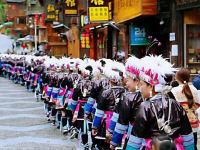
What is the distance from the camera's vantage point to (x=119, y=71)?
823 centimetres

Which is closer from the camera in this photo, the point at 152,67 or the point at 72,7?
the point at 152,67

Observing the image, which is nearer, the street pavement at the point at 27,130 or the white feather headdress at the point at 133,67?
the white feather headdress at the point at 133,67

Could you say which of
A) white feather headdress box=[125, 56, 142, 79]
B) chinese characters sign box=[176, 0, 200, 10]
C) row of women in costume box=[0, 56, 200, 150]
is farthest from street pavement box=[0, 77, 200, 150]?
chinese characters sign box=[176, 0, 200, 10]

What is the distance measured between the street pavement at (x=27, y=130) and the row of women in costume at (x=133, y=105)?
0.55 metres

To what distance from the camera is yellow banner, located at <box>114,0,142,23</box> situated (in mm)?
21422

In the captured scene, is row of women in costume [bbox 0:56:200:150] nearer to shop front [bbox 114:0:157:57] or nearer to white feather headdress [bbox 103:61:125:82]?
white feather headdress [bbox 103:61:125:82]

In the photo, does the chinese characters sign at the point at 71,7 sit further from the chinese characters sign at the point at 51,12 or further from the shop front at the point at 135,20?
Answer: the chinese characters sign at the point at 51,12

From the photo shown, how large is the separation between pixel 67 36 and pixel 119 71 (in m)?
42.5

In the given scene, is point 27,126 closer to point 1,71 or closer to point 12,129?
point 12,129

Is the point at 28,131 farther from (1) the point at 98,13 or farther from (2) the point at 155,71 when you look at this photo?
(1) the point at 98,13

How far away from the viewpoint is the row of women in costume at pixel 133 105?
5277mm

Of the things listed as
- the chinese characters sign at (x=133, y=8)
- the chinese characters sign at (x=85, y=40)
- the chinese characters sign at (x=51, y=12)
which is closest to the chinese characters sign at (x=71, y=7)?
the chinese characters sign at (x=85, y=40)

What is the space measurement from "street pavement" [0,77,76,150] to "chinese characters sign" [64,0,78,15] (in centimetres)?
1883

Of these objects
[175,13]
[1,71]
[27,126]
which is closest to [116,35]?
[175,13]
